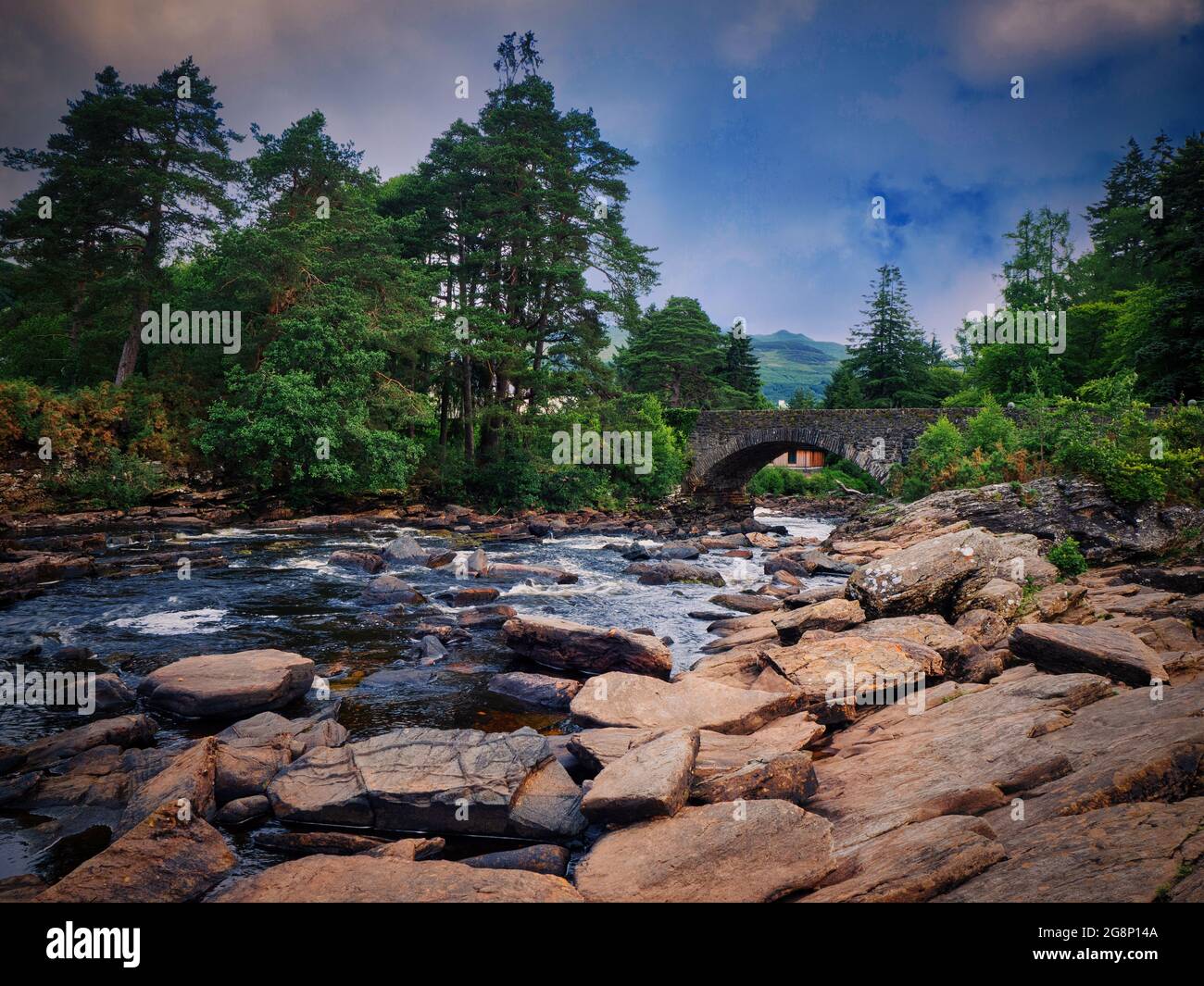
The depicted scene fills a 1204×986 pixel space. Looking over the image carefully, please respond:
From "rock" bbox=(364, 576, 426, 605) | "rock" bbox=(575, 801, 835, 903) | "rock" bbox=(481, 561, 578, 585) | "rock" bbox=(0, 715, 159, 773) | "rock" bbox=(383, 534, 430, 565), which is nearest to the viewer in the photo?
"rock" bbox=(575, 801, 835, 903)

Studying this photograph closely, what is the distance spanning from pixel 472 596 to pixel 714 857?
10.1 m

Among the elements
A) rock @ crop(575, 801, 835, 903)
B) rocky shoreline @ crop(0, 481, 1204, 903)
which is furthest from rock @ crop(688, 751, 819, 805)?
rock @ crop(575, 801, 835, 903)

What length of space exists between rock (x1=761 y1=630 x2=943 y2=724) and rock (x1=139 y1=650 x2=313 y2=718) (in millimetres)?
6004

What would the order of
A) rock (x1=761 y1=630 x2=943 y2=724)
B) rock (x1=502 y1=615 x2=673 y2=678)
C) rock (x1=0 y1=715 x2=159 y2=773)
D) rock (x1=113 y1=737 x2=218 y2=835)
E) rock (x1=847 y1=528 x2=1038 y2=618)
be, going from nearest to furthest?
rock (x1=113 y1=737 x2=218 y2=835), rock (x1=0 y1=715 x2=159 y2=773), rock (x1=761 y1=630 x2=943 y2=724), rock (x1=502 y1=615 x2=673 y2=678), rock (x1=847 y1=528 x2=1038 y2=618)

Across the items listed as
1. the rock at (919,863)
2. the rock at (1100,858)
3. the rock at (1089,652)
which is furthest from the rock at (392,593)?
the rock at (1100,858)

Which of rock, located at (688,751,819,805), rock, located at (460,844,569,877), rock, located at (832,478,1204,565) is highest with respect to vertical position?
rock, located at (832,478,1204,565)

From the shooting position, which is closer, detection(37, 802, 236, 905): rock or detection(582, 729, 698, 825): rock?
detection(37, 802, 236, 905): rock

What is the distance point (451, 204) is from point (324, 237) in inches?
310

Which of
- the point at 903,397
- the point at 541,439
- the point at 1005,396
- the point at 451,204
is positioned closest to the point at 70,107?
the point at 451,204

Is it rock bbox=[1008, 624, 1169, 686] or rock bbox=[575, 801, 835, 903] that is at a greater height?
rock bbox=[1008, 624, 1169, 686]

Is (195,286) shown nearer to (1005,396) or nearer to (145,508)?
(145,508)

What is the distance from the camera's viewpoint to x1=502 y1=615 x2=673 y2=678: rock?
9.26 metres

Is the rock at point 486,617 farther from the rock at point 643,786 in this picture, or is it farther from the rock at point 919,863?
the rock at point 919,863

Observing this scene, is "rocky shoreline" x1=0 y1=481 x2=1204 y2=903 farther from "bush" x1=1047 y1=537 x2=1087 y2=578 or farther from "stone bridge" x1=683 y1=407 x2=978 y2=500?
"stone bridge" x1=683 y1=407 x2=978 y2=500
